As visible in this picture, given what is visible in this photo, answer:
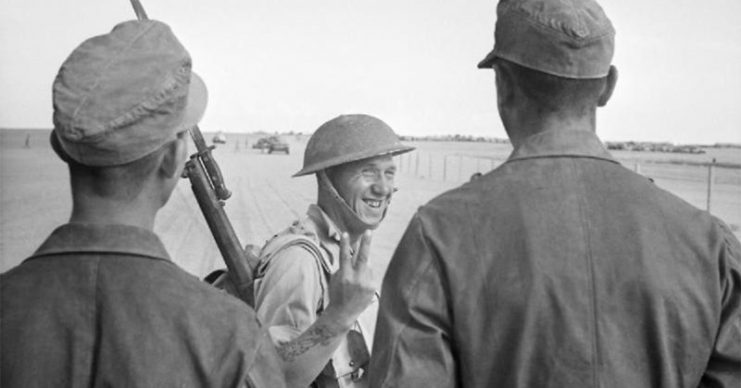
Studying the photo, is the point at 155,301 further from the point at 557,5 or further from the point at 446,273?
the point at 557,5

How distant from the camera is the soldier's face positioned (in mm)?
4105

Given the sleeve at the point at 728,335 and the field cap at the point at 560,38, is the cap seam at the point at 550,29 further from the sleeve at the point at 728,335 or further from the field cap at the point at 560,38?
the sleeve at the point at 728,335

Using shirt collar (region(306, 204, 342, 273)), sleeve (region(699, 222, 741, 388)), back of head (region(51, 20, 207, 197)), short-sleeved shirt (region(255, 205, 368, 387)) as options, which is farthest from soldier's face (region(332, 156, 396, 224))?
back of head (region(51, 20, 207, 197))

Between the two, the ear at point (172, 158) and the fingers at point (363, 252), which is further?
the fingers at point (363, 252)

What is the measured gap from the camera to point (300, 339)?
2754 mm

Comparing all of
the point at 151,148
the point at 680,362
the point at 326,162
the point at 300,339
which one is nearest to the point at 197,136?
the point at 326,162

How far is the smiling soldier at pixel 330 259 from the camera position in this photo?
274cm

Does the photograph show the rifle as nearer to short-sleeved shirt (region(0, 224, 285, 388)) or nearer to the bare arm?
the bare arm

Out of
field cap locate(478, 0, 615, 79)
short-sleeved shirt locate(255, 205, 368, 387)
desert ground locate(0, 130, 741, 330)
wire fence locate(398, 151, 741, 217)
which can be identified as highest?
field cap locate(478, 0, 615, 79)

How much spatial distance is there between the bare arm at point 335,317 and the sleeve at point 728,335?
36.4 inches

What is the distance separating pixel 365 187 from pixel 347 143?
21 cm

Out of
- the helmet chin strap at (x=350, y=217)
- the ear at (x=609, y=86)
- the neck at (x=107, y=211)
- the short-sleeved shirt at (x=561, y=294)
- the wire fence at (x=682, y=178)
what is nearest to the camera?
the neck at (x=107, y=211)

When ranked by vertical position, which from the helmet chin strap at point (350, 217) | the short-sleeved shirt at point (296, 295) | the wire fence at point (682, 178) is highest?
the helmet chin strap at point (350, 217)

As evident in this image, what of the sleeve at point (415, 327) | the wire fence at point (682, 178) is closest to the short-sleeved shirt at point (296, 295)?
the sleeve at point (415, 327)
